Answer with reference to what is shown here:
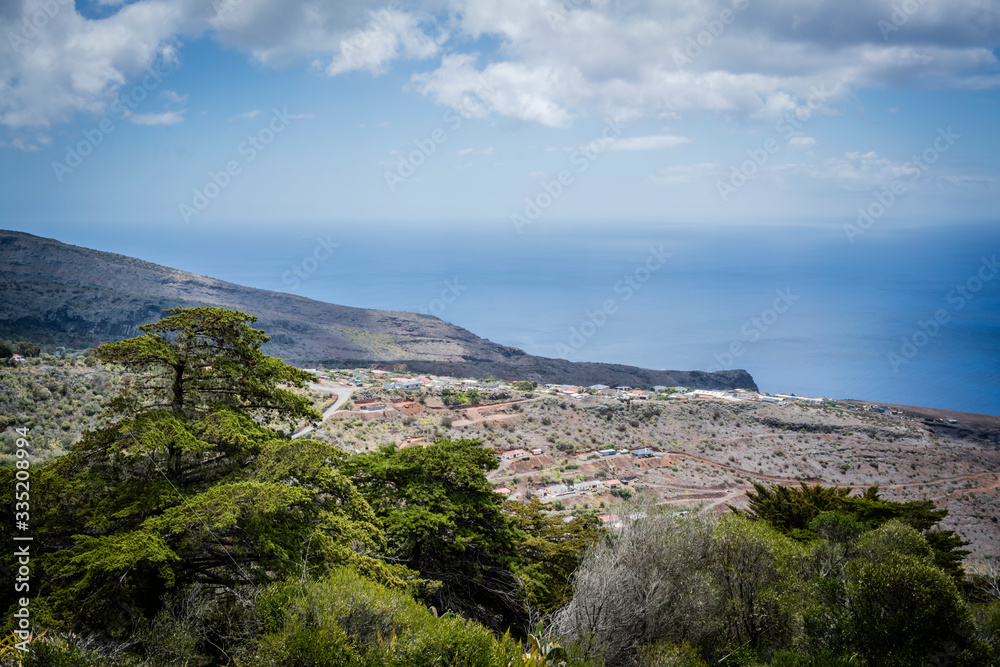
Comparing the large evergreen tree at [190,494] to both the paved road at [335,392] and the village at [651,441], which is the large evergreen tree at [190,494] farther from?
the paved road at [335,392]

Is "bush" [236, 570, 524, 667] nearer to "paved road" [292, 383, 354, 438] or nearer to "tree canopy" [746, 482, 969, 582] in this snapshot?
"tree canopy" [746, 482, 969, 582]

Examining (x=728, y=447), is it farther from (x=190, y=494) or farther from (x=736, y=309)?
(x=736, y=309)

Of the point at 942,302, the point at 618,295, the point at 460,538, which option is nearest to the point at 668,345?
the point at 618,295

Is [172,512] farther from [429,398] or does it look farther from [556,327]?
[556,327]
